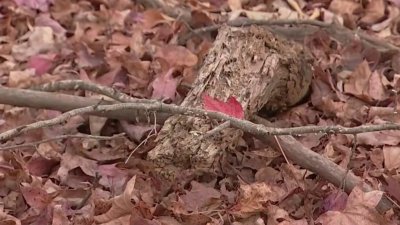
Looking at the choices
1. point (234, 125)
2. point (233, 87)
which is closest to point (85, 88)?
point (233, 87)

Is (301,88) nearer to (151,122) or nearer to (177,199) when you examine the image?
(151,122)

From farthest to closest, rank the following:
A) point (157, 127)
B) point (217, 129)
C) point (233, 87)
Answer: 1. point (157, 127)
2. point (233, 87)
3. point (217, 129)

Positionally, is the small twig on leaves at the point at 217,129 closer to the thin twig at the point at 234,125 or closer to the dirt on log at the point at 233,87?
the thin twig at the point at 234,125

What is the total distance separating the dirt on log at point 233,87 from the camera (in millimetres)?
2389

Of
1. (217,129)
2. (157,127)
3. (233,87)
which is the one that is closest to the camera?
(217,129)

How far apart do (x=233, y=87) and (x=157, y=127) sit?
1.10ft

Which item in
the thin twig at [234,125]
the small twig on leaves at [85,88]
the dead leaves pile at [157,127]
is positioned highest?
the thin twig at [234,125]

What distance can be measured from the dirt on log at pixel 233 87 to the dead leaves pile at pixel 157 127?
0.08 metres

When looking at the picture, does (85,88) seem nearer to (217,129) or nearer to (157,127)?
(157,127)

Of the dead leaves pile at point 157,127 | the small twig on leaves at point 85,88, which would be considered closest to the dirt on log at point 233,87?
the dead leaves pile at point 157,127

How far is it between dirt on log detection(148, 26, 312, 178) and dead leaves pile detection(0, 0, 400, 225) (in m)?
0.08

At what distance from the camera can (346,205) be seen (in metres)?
2.19

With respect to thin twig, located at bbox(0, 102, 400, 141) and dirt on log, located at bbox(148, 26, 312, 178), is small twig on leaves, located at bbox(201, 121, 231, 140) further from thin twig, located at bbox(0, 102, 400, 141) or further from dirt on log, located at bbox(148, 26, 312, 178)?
dirt on log, located at bbox(148, 26, 312, 178)

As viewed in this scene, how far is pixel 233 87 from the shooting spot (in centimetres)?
254
